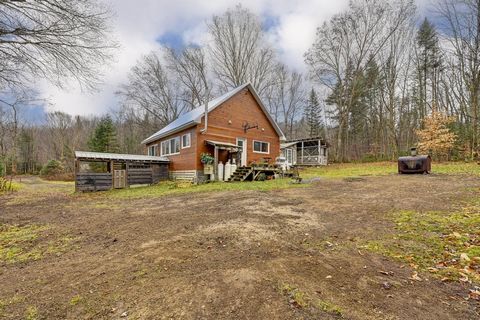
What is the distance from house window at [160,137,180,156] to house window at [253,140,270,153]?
20.2 ft

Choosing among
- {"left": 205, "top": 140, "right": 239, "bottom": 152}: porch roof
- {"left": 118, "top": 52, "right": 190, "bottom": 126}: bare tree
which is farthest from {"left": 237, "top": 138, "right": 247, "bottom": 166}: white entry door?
{"left": 118, "top": 52, "right": 190, "bottom": 126}: bare tree

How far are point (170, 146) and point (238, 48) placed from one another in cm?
1662

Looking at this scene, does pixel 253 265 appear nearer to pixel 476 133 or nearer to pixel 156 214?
pixel 156 214

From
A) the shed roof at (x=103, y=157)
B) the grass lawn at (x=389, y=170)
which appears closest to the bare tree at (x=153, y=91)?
the shed roof at (x=103, y=157)

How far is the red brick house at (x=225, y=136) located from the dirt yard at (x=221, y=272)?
1000cm

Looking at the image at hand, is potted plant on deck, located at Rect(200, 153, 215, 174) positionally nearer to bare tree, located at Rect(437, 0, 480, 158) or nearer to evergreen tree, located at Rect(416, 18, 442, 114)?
bare tree, located at Rect(437, 0, 480, 158)

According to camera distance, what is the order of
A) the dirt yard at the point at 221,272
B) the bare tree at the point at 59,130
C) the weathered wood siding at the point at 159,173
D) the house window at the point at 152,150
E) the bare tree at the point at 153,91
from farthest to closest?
the bare tree at the point at 59,130 → the bare tree at the point at 153,91 → the house window at the point at 152,150 → the weathered wood siding at the point at 159,173 → the dirt yard at the point at 221,272

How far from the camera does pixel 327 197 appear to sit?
25.2ft

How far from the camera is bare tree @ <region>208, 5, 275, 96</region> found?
27.2 meters

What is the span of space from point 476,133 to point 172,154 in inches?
1009

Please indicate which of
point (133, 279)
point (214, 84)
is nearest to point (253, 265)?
point (133, 279)

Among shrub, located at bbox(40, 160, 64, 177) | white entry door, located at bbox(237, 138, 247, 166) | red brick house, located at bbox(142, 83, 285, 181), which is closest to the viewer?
red brick house, located at bbox(142, 83, 285, 181)

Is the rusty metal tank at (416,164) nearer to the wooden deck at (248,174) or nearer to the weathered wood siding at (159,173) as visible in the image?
the wooden deck at (248,174)

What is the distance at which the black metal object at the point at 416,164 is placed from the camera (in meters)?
12.2
